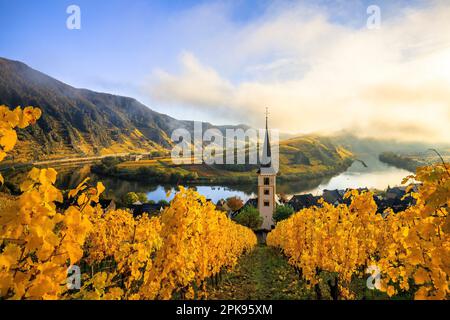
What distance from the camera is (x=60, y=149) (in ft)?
411

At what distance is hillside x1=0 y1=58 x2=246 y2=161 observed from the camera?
381 feet

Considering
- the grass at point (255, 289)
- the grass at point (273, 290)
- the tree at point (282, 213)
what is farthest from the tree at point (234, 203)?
the grass at point (273, 290)

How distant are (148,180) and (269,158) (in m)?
40.7

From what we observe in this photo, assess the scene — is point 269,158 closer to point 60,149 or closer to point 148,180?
point 148,180

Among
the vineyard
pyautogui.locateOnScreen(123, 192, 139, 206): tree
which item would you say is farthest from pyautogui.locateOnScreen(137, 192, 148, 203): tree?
the vineyard

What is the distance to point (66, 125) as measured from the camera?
148m

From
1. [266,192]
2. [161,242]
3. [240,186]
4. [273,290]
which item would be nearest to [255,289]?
[273,290]

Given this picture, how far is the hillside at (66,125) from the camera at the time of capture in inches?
4572

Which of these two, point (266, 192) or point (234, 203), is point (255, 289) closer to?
point (266, 192)

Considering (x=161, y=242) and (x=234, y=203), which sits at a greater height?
(x=161, y=242)

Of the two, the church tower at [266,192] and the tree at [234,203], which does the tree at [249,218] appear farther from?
the tree at [234,203]

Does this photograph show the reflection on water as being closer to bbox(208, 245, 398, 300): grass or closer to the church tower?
the church tower
